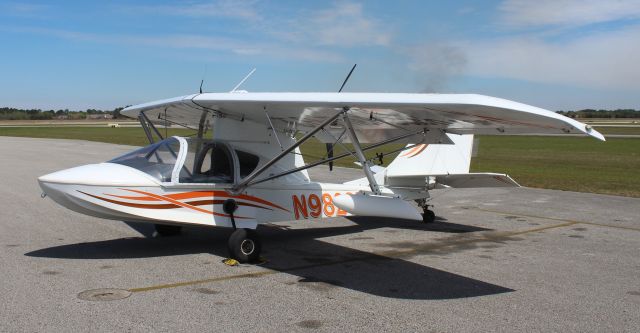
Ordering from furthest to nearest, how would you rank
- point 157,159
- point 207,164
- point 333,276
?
point 207,164 < point 157,159 < point 333,276

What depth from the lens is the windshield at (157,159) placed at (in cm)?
759

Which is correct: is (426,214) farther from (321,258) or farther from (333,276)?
(333,276)

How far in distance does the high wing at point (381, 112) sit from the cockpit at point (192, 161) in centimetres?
54

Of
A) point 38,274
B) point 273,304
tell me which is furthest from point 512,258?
Result: point 38,274

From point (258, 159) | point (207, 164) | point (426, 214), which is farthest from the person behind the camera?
point (426, 214)

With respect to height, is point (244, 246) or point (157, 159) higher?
point (157, 159)

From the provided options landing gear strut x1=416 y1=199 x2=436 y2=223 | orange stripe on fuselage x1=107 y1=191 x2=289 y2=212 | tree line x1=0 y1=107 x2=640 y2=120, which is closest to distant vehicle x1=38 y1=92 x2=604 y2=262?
orange stripe on fuselage x1=107 y1=191 x2=289 y2=212

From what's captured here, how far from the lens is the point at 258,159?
858 centimetres

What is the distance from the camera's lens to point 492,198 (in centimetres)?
1502

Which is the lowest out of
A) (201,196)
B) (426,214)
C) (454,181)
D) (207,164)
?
(426,214)

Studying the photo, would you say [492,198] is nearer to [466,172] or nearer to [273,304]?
[466,172]

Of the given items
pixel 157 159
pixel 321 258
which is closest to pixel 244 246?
pixel 321 258

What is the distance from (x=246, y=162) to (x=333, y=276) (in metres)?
2.41

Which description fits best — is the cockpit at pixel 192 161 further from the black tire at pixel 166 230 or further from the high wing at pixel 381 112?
the black tire at pixel 166 230
